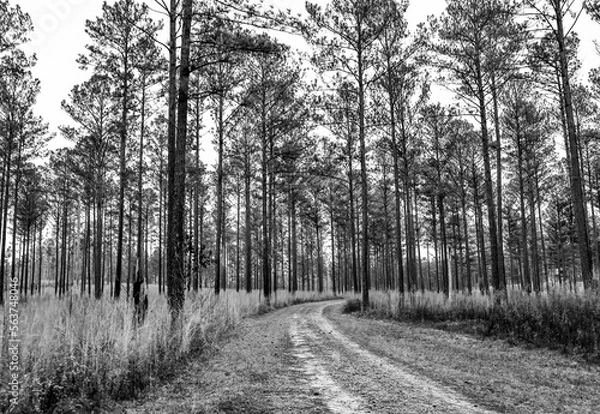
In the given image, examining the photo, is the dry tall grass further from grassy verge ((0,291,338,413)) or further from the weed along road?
grassy verge ((0,291,338,413))

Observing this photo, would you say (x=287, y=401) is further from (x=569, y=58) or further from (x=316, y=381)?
(x=569, y=58)

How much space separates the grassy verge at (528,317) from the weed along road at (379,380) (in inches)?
24.6

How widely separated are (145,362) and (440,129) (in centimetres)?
2010

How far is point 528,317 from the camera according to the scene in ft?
28.3

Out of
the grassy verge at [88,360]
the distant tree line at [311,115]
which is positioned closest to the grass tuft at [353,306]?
the distant tree line at [311,115]

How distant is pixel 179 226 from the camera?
7.63 metres

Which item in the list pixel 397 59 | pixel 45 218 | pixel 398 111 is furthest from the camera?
pixel 45 218

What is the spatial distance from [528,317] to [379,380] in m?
5.73

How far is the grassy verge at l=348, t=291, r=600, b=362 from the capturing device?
7.20m

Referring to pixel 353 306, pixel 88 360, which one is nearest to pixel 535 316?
pixel 88 360

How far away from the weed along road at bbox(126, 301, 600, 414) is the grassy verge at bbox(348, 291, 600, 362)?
2.05 ft

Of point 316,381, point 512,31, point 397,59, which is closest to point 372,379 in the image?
point 316,381

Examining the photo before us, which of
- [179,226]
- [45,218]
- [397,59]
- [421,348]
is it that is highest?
[397,59]

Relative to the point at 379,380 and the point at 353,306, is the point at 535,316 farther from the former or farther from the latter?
the point at 353,306
